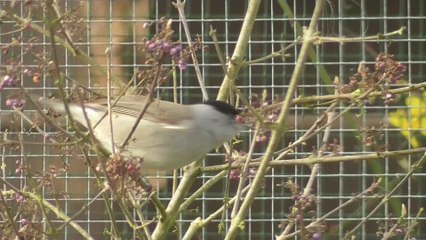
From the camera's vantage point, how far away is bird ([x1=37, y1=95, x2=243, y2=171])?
254 cm

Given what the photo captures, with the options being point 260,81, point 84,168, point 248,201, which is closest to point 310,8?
point 260,81

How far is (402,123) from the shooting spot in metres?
3.92

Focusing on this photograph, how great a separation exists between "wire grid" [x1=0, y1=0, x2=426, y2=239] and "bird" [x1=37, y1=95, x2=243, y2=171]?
3.47 ft

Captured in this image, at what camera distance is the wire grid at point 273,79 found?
150 inches

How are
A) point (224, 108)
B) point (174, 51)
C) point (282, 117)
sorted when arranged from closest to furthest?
1. point (174, 51)
2. point (282, 117)
3. point (224, 108)

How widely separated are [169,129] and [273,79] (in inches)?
52.3

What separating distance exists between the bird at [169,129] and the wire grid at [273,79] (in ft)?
3.47

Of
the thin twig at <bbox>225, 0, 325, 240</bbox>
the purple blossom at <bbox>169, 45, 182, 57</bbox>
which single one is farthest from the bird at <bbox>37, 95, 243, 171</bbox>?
the purple blossom at <bbox>169, 45, 182, 57</bbox>

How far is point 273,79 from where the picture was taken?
3873 mm

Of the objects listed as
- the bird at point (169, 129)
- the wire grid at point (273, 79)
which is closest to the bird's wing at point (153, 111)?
the bird at point (169, 129)

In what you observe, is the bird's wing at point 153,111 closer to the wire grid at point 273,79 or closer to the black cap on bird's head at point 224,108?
the black cap on bird's head at point 224,108

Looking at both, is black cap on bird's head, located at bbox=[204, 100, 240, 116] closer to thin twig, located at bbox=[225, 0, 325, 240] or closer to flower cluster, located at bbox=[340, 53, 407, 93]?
flower cluster, located at bbox=[340, 53, 407, 93]

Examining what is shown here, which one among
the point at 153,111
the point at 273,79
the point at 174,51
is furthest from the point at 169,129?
the point at 273,79

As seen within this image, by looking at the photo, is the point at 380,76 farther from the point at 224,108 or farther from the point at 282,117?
the point at 282,117
